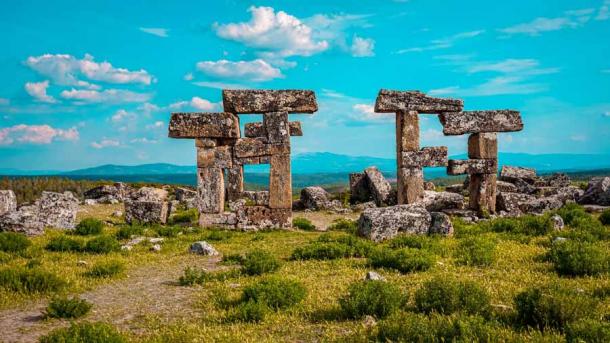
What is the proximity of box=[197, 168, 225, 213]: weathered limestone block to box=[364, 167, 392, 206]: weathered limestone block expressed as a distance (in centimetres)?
1110

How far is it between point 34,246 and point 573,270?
45.1ft

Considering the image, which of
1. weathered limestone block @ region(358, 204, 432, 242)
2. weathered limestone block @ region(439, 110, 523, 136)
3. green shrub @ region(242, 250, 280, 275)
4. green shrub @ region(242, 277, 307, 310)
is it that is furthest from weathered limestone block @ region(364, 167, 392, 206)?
green shrub @ region(242, 277, 307, 310)

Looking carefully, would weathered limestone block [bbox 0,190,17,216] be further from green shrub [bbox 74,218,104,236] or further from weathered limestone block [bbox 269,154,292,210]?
weathered limestone block [bbox 269,154,292,210]

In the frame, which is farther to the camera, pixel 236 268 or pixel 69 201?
pixel 69 201

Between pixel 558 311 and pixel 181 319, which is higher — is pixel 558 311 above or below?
above

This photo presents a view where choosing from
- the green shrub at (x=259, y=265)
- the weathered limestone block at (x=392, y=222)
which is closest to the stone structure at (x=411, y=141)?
the weathered limestone block at (x=392, y=222)

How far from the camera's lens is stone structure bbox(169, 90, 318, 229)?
63.4ft

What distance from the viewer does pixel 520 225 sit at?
51.3ft

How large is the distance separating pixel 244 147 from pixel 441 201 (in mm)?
9599

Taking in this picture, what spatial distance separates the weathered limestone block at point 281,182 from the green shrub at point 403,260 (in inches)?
317

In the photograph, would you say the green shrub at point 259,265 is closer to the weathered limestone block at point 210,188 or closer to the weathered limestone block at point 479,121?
the weathered limestone block at point 210,188

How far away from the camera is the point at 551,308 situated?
666 centimetres

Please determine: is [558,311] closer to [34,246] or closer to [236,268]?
[236,268]

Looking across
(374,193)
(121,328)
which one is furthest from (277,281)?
(374,193)
